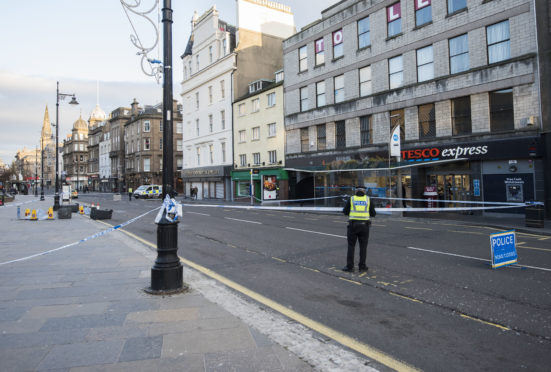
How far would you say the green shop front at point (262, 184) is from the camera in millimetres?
31047

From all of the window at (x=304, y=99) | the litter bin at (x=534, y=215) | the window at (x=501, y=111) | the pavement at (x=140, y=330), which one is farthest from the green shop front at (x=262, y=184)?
the pavement at (x=140, y=330)

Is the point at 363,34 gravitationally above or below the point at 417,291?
above

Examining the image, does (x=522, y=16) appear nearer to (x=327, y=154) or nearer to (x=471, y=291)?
(x=327, y=154)

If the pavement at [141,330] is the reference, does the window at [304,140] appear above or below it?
above

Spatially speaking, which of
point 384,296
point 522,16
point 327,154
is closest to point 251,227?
point 384,296

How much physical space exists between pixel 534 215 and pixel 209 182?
34.7 metres

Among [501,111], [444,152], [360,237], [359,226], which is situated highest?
[501,111]

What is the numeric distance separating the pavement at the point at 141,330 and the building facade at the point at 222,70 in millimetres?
32511

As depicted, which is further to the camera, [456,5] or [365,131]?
[365,131]

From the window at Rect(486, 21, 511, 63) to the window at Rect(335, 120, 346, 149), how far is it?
10.1m

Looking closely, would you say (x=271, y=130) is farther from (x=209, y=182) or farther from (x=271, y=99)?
(x=209, y=182)

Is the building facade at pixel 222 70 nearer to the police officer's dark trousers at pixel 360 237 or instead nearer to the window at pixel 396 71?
the window at pixel 396 71

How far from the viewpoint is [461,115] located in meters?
19.2

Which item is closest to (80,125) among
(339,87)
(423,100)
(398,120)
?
(339,87)
